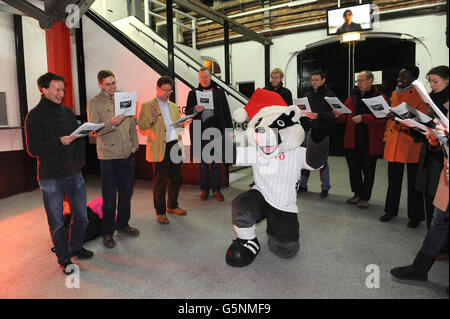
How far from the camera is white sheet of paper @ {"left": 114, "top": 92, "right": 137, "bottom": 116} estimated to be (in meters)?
2.63

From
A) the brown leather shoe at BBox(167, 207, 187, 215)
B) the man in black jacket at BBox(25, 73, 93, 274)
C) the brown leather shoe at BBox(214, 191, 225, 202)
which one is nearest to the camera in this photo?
the man in black jacket at BBox(25, 73, 93, 274)

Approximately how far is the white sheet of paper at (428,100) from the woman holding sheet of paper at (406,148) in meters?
1.69

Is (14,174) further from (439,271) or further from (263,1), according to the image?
(263,1)

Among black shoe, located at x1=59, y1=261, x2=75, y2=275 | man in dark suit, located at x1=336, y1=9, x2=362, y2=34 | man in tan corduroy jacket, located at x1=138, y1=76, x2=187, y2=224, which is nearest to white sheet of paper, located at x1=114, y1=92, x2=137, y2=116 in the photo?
man in tan corduroy jacket, located at x1=138, y1=76, x2=187, y2=224

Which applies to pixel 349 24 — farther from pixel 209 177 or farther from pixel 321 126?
pixel 321 126

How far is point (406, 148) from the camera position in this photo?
130 inches

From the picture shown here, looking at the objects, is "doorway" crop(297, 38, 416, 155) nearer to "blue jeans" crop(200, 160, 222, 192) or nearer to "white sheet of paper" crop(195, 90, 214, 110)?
"blue jeans" crop(200, 160, 222, 192)

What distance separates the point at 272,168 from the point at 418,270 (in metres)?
1.30

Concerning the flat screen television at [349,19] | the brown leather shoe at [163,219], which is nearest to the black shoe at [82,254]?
the brown leather shoe at [163,219]

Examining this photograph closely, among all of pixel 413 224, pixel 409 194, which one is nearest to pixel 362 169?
pixel 409 194

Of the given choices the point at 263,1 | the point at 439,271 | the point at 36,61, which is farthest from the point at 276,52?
the point at 439,271

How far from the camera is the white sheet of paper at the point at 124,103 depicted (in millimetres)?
2627

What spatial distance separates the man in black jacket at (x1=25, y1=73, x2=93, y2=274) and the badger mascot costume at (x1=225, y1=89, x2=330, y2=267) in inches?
51.9

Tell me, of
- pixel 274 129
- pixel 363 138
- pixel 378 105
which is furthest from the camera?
pixel 363 138
